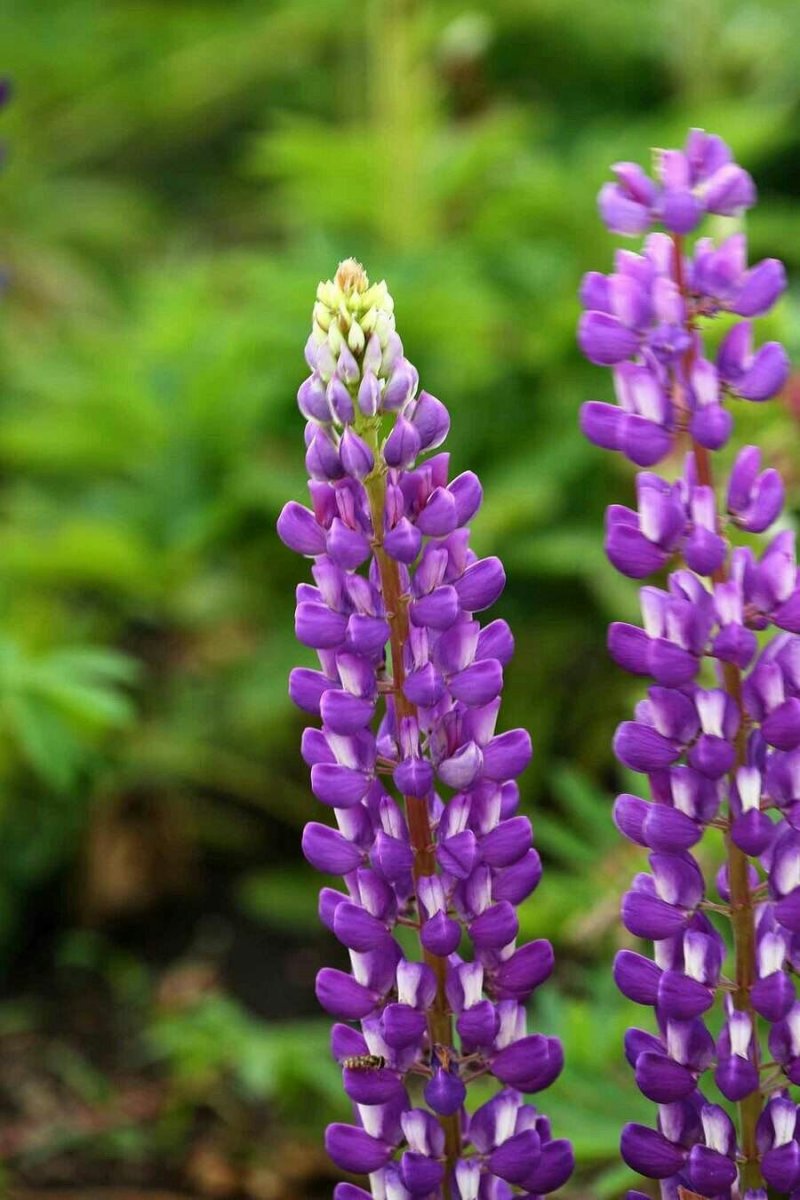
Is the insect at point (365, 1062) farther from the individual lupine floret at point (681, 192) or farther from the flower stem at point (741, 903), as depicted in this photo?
the individual lupine floret at point (681, 192)

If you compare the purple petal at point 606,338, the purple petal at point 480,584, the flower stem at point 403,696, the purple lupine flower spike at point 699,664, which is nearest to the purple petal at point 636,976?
the purple lupine flower spike at point 699,664

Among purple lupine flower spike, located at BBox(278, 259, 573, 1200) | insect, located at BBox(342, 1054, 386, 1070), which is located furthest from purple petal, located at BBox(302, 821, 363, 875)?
insect, located at BBox(342, 1054, 386, 1070)

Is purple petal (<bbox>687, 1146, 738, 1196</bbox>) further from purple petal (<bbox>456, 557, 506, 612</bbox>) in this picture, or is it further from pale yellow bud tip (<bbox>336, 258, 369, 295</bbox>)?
pale yellow bud tip (<bbox>336, 258, 369, 295</bbox>)

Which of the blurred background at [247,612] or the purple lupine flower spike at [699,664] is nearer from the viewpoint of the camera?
the purple lupine flower spike at [699,664]

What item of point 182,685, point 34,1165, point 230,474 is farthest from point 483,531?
point 34,1165

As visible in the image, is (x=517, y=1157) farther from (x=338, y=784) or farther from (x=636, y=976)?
(x=338, y=784)

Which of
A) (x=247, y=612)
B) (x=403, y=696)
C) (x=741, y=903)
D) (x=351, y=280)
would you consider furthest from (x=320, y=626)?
(x=247, y=612)
